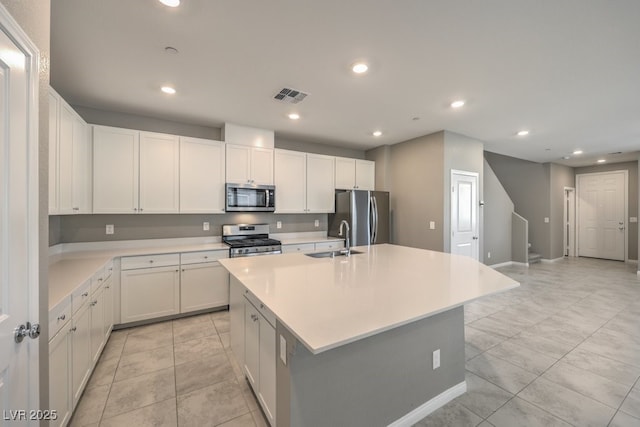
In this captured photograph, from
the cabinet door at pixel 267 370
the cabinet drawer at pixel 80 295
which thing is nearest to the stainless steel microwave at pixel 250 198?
the cabinet drawer at pixel 80 295

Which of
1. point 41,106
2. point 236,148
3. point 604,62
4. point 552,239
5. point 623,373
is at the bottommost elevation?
point 623,373

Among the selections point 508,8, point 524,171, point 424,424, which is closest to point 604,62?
point 508,8

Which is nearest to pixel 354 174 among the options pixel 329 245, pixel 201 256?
pixel 329 245

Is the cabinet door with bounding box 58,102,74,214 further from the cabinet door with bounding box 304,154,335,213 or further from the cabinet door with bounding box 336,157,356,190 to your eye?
the cabinet door with bounding box 336,157,356,190

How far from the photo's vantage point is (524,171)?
7344 mm

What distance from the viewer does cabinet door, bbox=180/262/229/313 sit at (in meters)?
3.36

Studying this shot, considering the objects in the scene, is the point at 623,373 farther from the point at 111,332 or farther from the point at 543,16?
the point at 111,332

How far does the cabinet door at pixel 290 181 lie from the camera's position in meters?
4.29

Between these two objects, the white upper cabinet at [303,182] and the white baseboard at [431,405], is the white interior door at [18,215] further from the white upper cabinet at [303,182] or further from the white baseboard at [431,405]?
the white upper cabinet at [303,182]

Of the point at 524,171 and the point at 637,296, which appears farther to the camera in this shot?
the point at 524,171

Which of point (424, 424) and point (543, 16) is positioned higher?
point (543, 16)

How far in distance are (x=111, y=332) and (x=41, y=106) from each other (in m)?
2.75

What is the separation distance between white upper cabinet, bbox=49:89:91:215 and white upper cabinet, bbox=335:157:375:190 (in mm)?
3512

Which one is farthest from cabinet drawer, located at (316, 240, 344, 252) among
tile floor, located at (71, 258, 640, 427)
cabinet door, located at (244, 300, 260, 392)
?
cabinet door, located at (244, 300, 260, 392)
